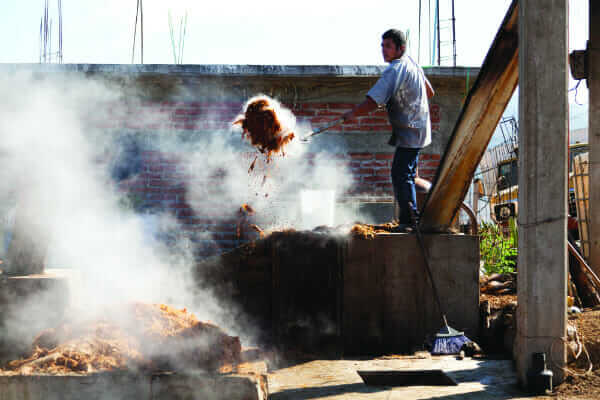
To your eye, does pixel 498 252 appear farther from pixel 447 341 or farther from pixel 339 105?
pixel 447 341

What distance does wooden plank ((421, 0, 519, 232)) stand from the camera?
16.1 feet

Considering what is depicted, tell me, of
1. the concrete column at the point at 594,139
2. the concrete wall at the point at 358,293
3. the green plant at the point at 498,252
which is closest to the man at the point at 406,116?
the concrete wall at the point at 358,293

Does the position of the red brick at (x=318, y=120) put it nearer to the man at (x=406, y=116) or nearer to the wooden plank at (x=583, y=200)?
the man at (x=406, y=116)

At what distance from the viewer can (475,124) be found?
5.43 meters

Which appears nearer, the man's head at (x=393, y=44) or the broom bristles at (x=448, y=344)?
the broom bristles at (x=448, y=344)

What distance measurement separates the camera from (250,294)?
6.14 metres

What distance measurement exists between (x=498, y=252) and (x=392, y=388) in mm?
4707

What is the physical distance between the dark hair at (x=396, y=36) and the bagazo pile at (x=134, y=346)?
3477 millimetres

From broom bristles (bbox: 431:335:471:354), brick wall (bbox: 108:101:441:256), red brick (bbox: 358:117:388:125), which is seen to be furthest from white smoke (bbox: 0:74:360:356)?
broom bristles (bbox: 431:335:471:354)

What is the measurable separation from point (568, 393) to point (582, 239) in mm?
3721

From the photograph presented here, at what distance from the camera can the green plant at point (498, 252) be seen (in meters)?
8.27

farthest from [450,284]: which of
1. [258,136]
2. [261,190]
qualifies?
[261,190]

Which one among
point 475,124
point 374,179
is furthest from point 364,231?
point 374,179

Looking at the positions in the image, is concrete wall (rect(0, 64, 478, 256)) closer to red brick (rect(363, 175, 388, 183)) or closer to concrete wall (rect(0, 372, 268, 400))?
red brick (rect(363, 175, 388, 183))
